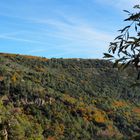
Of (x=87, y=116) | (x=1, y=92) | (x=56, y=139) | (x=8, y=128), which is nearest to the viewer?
(x=8, y=128)

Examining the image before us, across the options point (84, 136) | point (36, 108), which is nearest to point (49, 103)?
point (36, 108)

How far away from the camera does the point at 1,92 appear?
181 metres

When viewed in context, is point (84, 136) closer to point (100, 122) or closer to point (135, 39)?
point (100, 122)

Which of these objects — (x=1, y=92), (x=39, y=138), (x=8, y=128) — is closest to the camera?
(x=8, y=128)

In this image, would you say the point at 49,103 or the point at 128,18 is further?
the point at 49,103

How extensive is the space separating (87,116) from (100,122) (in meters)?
5.93

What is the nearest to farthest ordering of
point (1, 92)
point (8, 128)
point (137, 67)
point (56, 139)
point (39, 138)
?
point (137, 67) → point (8, 128) → point (39, 138) → point (56, 139) → point (1, 92)

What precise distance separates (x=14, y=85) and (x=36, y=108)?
41.1 feet

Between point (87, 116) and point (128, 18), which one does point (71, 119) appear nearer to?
point (87, 116)

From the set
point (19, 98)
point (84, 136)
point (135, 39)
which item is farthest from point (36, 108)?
point (135, 39)

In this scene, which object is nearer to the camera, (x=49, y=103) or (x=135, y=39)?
(x=135, y=39)

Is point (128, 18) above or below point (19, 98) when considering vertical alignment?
above

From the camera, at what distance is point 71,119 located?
185m

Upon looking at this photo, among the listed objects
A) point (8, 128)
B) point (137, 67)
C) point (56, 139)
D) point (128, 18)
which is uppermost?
point (128, 18)
